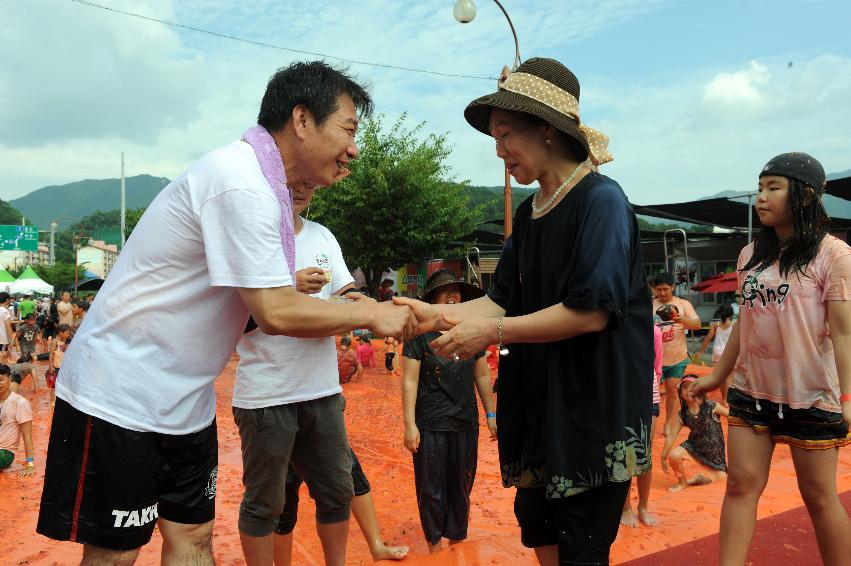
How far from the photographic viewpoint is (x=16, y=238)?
51.0m

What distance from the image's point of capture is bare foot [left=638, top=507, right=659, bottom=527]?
486 centimetres

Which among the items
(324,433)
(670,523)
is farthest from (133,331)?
(670,523)

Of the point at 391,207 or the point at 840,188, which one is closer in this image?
the point at 840,188

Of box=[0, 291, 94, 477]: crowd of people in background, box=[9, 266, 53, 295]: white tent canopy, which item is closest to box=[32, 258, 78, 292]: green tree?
box=[9, 266, 53, 295]: white tent canopy

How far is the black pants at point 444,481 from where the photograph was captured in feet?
14.2

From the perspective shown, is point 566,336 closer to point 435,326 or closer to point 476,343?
point 476,343

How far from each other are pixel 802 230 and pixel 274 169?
7.90ft

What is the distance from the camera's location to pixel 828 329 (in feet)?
9.91

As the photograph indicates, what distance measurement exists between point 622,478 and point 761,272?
1.59m

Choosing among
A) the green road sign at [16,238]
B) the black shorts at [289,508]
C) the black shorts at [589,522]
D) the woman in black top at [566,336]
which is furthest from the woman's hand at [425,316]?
the green road sign at [16,238]

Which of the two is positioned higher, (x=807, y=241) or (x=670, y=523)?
(x=807, y=241)

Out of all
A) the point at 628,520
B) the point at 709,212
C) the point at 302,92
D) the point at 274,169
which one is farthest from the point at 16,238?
the point at 274,169

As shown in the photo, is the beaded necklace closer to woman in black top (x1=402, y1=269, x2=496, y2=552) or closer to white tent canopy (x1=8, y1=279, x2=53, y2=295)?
woman in black top (x1=402, y1=269, x2=496, y2=552)

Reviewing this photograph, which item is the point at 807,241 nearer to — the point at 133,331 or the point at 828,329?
the point at 828,329
